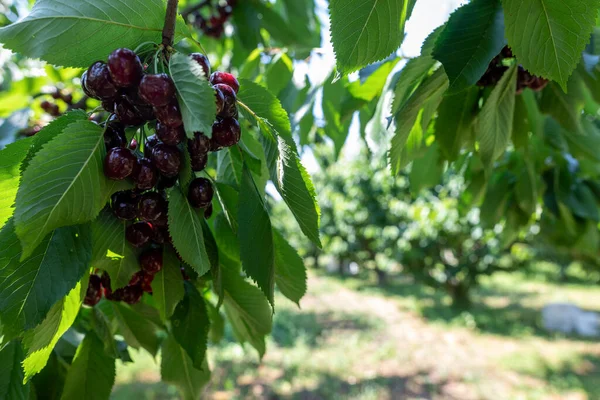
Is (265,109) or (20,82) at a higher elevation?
(20,82)

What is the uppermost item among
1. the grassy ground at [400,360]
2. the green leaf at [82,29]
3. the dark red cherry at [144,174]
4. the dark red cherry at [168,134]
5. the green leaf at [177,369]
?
the green leaf at [82,29]

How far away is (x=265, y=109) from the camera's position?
75 cm

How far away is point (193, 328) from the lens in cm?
85

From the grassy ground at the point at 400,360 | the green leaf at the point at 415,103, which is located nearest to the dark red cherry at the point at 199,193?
the green leaf at the point at 415,103

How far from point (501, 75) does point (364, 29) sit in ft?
1.39

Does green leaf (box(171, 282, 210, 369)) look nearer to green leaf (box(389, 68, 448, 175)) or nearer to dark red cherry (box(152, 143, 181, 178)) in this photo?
dark red cherry (box(152, 143, 181, 178))

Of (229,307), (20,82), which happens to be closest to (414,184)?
(229,307)

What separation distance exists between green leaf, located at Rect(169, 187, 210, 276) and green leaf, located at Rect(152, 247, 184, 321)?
0.14m

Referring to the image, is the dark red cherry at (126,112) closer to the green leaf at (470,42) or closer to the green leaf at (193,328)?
the green leaf at (193,328)

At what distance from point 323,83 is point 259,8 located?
1011 millimetres

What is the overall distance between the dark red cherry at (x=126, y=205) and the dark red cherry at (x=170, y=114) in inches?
5.9

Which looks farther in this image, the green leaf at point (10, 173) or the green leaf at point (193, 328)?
the green leaf at point (193, 328)

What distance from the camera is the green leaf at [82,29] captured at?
24.5 inches

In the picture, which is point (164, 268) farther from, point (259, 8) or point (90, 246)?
point (259, 8)
